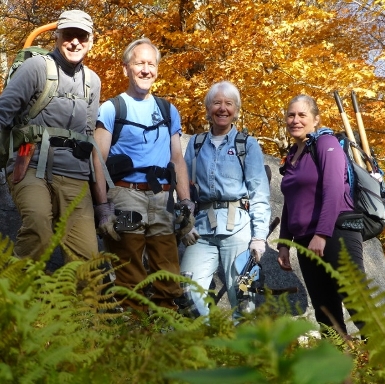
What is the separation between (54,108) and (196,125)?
9.41 m

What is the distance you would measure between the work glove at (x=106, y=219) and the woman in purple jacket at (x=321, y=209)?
4.02 ft

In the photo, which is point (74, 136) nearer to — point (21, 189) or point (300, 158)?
point (21, 189)

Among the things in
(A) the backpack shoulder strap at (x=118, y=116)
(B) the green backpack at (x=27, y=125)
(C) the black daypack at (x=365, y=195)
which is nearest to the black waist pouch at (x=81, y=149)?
(B) the green backpack at (x=27, y=125)

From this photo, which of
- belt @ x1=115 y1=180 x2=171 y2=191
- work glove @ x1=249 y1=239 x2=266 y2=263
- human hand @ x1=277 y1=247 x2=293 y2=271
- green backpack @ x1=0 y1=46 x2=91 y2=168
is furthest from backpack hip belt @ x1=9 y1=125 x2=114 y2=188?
human hand @ x1=277 y1=247 x2=293 y2=271

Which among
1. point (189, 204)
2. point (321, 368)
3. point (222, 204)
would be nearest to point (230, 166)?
point (222, 204)

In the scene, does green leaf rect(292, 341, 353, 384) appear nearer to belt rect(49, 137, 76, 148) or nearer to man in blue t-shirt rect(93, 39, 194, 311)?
belt rect(49, 137, 76, 148)

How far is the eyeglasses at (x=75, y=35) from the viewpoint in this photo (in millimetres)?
3967

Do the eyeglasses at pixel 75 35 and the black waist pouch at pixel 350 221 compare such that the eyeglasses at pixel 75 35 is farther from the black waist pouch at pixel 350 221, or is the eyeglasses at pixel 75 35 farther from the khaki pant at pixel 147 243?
the black waist pouch at pixel 350 221

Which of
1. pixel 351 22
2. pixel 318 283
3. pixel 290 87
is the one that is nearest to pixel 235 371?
pixel 318 283

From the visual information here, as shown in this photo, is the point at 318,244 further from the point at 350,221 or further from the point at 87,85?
the point at 87,85

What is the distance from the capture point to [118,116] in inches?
169

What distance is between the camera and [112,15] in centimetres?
1392

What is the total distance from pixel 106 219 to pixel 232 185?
92 cm

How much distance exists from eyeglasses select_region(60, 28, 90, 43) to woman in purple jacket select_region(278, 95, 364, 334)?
61.8 inches
